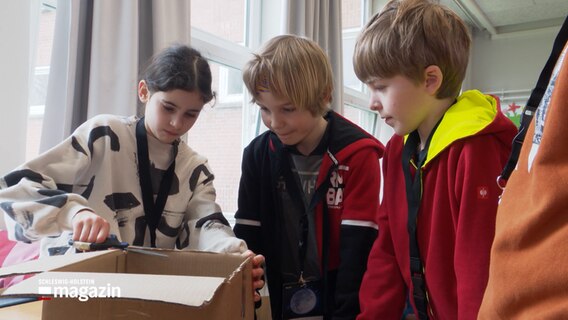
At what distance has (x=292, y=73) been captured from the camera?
1195mm

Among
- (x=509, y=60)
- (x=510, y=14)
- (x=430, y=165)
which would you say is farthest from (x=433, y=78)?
(x=509, y=60)

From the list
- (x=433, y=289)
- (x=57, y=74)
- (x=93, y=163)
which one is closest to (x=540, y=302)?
(x=433, y=289)

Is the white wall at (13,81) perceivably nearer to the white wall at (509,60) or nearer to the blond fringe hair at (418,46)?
the blond fringe hair at (418,46)

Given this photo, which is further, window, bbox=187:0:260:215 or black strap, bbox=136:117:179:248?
window, bbox=187:0:260:215

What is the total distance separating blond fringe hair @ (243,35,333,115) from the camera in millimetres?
1191

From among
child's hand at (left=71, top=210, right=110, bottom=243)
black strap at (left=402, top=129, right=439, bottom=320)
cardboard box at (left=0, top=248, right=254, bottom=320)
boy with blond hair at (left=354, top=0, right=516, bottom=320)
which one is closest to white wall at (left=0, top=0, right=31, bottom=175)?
child's hand at (left=71, top=210, right=110, bottom=243)

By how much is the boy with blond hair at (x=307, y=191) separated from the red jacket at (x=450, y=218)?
0.22 ft

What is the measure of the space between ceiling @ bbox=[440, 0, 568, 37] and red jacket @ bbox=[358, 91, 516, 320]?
13.0 feet

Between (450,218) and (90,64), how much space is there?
1.20 m

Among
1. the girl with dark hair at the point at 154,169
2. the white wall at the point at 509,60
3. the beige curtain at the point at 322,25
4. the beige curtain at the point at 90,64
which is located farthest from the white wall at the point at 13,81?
the white wall at the point at 509,60

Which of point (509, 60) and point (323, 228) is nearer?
point (323, 228)

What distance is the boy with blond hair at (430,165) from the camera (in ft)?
2.79

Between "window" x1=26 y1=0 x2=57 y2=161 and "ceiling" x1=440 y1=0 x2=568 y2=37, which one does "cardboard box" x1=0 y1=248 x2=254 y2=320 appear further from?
"ceiling" x1=440 y1=0 x2=568 y2=37

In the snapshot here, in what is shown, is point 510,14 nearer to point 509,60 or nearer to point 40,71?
point 509,60
